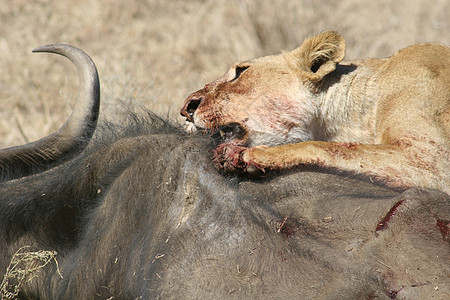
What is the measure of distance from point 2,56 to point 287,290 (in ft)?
20.1

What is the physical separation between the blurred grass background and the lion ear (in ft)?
8.91

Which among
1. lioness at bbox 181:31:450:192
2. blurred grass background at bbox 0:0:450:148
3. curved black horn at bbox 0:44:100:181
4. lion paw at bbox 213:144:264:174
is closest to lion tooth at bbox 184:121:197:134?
lioness at bbox 181:31:450:192

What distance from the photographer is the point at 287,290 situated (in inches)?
95.0

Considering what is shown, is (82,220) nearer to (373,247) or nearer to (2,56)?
(373,247)

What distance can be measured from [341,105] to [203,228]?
7.10 feet

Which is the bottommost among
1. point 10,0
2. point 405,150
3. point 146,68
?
point 146,68

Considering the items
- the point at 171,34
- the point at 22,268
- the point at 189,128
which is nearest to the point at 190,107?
the point at 189,128

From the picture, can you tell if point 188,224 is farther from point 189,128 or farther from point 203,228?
point 189,128

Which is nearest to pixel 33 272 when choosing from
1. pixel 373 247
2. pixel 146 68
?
pixel 373 247

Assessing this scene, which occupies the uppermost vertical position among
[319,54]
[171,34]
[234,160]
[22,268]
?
[234,160]

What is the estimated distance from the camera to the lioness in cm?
377

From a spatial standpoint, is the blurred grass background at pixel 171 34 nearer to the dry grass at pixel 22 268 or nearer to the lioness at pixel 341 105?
the lioness at pixel 341 105

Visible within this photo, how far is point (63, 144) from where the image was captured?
310cm

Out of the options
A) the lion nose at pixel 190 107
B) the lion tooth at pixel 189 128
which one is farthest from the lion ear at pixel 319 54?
the lion tooth at pixel 189 128
